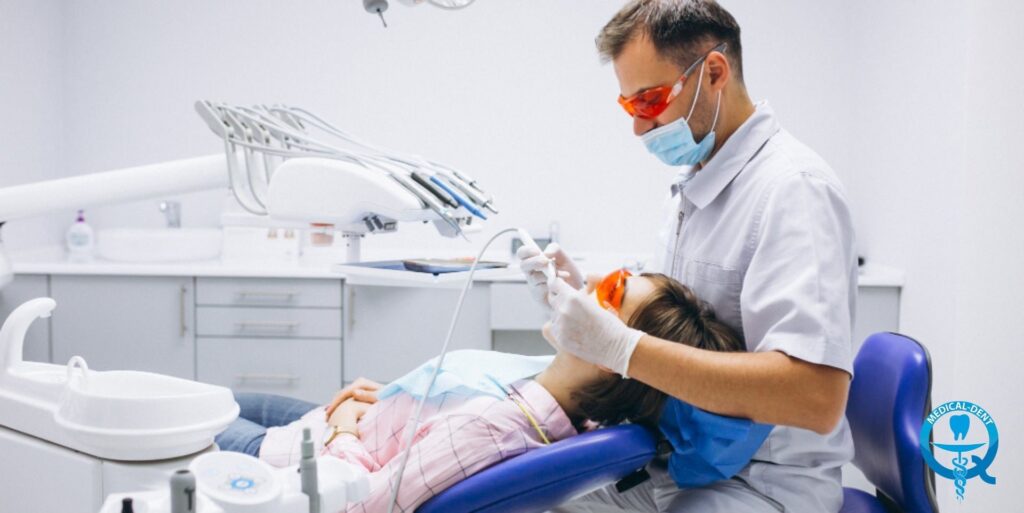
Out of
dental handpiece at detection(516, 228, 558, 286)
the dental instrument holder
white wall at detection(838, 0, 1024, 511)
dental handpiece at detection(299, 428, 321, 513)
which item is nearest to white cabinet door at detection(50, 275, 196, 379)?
the dental instrument holder

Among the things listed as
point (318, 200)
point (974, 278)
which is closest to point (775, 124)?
point (318, 200)

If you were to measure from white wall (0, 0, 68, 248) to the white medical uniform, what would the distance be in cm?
284

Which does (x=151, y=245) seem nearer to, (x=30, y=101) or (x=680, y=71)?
(x=30, y=101)

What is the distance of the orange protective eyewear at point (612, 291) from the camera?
152 centimetres

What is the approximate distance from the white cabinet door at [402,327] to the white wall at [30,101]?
1.49 meters

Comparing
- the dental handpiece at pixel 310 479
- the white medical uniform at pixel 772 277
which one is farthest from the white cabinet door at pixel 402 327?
the dental handpiece at pixel 310 479

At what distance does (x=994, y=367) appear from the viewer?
8.57 feet

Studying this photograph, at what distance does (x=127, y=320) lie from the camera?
316cm

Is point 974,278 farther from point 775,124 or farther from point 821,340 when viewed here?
point 821,340

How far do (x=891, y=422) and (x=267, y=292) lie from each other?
7.63 ft

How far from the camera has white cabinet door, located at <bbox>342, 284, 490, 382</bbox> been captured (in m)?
3.13

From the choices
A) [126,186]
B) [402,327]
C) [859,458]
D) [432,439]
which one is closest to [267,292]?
[402,327]

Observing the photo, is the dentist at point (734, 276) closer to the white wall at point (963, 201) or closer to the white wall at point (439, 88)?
the white wall at point (963, 201)

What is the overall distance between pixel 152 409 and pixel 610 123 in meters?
2.76
